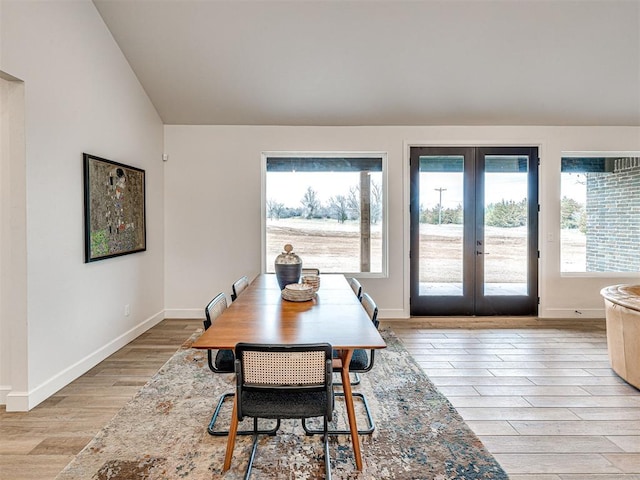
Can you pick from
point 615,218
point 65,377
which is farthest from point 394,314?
point 65,377

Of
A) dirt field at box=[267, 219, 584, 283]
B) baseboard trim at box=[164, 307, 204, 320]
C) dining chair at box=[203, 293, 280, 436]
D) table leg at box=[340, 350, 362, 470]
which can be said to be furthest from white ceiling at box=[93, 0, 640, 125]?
table leg at box=[340, 350, 362, 470]

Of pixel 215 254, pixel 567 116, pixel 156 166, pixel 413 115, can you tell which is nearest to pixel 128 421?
pixel 215 254

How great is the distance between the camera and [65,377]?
115 inches

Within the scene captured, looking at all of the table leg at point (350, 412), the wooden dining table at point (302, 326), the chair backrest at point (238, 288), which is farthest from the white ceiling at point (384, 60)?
the table leg at point (350, 412)

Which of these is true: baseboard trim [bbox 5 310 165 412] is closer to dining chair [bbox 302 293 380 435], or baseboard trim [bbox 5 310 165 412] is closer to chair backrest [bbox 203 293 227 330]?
chair backrest [bbox 203 293 227 330]

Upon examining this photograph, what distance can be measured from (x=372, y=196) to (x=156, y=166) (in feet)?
8.99

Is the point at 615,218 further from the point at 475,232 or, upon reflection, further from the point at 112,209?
the point at 112,209

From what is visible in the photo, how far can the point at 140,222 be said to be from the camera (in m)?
4.16

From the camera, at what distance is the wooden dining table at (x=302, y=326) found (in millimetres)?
1758

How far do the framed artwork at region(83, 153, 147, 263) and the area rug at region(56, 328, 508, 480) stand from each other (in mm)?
1443

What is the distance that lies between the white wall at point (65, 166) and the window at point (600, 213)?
17.7 feet

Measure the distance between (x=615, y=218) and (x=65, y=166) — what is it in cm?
630

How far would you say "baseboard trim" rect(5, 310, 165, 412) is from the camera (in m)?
2.54

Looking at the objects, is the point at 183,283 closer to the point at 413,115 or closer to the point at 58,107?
the point at 58,107
